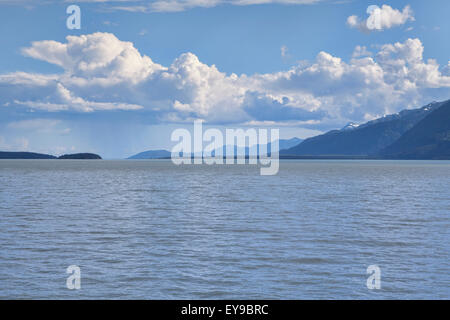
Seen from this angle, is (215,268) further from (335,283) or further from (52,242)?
(52,242)

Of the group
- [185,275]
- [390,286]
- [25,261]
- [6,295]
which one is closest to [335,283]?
[390,286]

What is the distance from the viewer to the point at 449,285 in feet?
86.4

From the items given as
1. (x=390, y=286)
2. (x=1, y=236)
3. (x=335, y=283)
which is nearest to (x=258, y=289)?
(x=335, y=283)

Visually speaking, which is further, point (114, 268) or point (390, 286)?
point (114, 268)

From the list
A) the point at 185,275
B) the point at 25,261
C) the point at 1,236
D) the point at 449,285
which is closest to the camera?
the point at 449,285

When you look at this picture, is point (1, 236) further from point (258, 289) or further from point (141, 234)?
point (258, 289)

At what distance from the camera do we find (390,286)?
26.4 meters

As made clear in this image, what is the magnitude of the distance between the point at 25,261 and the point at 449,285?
24759mm

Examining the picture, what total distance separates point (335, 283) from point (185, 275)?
324 inches
